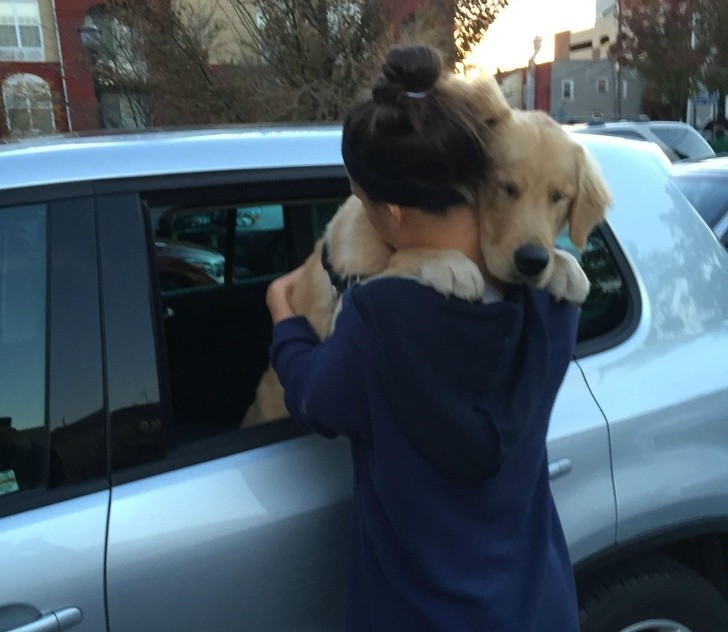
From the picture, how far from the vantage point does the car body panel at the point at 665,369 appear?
1.97 metres

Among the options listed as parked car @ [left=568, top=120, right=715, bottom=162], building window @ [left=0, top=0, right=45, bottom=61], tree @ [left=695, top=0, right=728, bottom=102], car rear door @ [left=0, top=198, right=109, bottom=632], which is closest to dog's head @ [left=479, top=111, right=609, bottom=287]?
car rear door @ [left=0, top=198, right=109, bottom=632]

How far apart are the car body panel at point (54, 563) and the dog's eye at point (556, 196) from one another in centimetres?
111

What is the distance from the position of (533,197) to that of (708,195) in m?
3.60

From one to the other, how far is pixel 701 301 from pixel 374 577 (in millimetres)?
1257

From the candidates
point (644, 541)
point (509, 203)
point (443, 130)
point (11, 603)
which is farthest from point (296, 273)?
point (644, 541)

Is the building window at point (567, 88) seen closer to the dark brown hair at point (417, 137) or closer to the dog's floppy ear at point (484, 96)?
the dog's floppy ear at point (484, 96)

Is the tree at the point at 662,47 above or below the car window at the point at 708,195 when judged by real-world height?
above

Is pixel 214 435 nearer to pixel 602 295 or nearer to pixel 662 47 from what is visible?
pixel 602 295

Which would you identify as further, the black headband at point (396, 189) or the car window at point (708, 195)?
the car window at point (708, 195)

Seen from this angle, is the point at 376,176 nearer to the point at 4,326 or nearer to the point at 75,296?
the point at 75,296

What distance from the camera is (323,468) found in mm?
1670

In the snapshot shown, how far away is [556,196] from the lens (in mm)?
1708

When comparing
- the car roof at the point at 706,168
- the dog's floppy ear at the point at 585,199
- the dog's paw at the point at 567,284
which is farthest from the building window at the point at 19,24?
the dog's paw at the point at 567,284

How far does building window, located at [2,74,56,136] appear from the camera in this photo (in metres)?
11.2
